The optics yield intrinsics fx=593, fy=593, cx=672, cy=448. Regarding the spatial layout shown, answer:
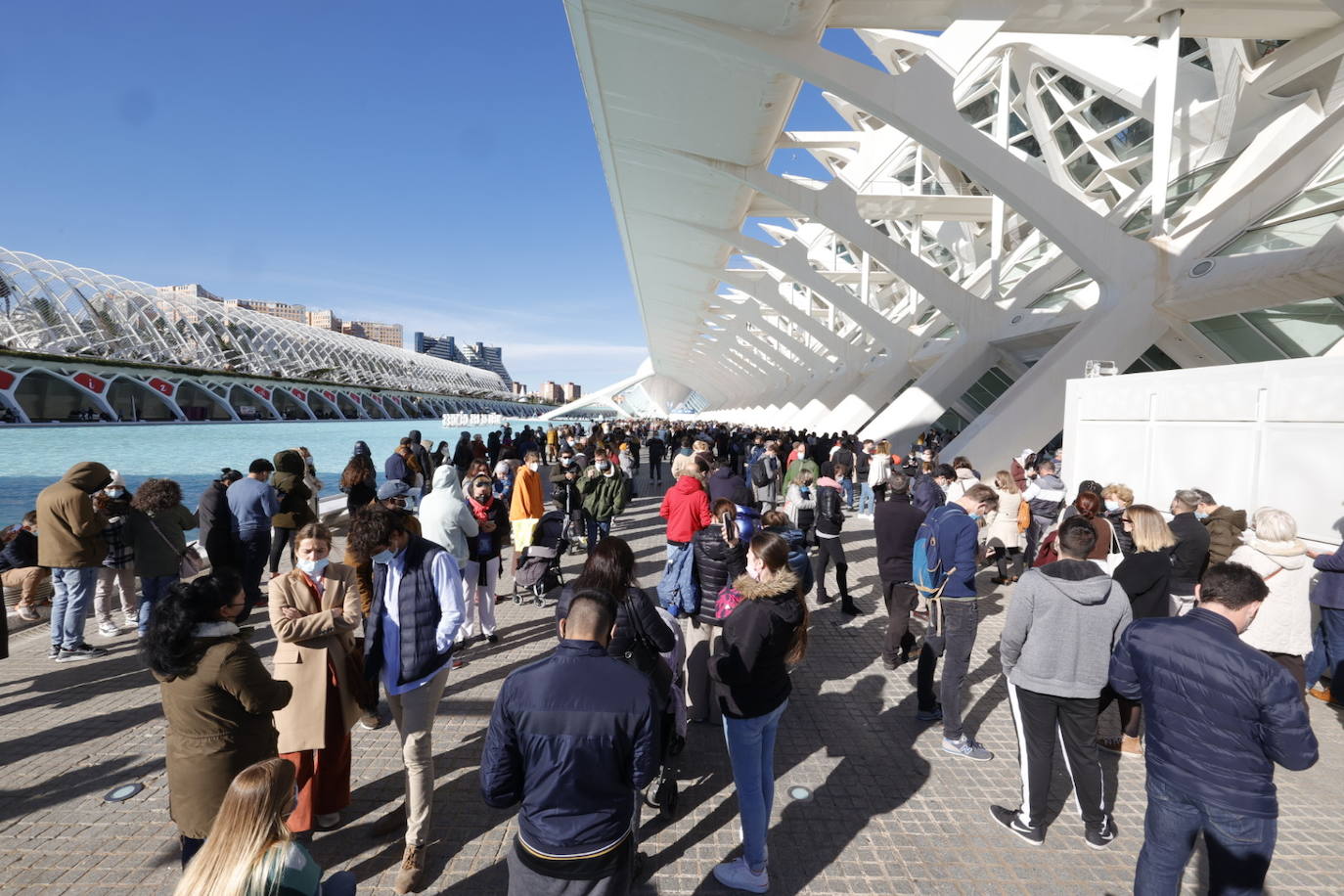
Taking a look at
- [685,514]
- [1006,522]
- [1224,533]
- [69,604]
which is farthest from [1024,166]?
[69,604]

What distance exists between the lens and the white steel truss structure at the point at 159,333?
45344mm

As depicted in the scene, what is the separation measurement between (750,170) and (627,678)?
568 inches

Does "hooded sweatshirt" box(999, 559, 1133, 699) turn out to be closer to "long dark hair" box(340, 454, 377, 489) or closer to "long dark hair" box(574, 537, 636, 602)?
"long dark hair" box(574, 537, 636, 602)

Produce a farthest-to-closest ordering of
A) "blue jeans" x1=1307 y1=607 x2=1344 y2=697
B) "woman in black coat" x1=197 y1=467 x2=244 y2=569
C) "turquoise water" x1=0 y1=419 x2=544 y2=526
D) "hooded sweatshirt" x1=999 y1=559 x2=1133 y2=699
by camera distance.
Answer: "turquoise water" x1=0 y1=419 x2=544 y2=526 < "woman in black coat" x1=197 y1=467 x2=244 y2=569 < "blue jeans" x1=1307 y1=607 x2=1344 y2=697 < "hooded sweatshirt" x1=999 y1=559 x2=1133 y2=699

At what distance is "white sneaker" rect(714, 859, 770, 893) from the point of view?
2.50 m

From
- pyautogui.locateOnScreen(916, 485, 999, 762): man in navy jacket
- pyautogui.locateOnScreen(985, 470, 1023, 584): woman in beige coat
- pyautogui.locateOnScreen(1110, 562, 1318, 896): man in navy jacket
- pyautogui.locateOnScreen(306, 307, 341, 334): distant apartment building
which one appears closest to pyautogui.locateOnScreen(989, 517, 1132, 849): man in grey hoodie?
pyautogui.locateOnScreen(1110, 562, 1318, 896): man in navy jacket

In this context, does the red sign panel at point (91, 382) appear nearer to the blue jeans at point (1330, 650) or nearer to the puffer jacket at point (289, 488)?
the puffer jacket at point (289, 488)

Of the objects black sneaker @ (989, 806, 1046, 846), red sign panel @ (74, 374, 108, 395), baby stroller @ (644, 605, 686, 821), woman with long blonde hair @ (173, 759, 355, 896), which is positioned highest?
red sign panel @ (74, 374, 108, 395)

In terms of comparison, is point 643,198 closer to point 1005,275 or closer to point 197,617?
point 1005,275

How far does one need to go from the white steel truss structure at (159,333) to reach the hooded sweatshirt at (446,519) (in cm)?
5360

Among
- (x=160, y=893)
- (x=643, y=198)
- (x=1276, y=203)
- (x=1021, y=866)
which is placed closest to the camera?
(x=160, y=893)

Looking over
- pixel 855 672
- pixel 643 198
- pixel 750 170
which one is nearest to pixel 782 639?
pixel 855 672

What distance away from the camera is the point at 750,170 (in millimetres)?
14078

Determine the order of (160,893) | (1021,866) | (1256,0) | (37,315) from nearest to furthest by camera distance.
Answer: (160,893) → (1021,866) → (1256,0) → (37,315)
